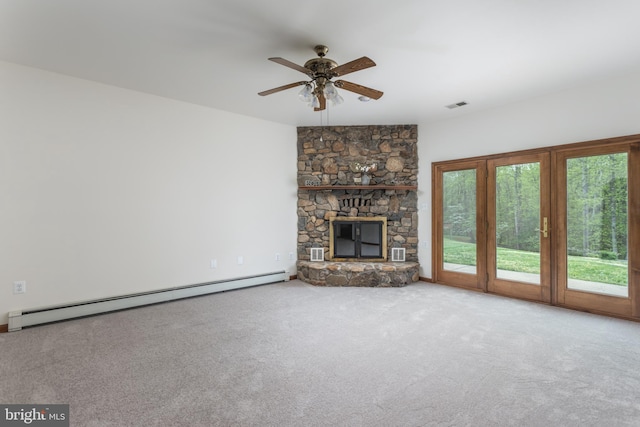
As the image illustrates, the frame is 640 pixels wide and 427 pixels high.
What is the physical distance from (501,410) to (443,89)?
347 cm

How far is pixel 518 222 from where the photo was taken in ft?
14.7

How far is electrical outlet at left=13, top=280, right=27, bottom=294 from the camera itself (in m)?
3.34

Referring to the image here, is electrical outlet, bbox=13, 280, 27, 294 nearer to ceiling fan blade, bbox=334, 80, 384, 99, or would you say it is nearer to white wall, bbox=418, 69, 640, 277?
ceiling fan blade, bbox=334, 80, 384, 99

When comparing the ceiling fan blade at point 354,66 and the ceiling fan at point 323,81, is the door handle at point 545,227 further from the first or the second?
the ceiling fan blade at point 354,66

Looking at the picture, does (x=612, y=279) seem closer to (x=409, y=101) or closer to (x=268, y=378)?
(x=409, y=101)

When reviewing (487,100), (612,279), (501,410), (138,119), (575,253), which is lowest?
(501,410)

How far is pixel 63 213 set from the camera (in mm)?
3609

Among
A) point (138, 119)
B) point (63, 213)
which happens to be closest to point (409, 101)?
point (138, 119)

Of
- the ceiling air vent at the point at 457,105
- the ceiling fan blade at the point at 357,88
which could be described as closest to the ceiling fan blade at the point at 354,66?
the ceiling fan blade at the point at 357,88

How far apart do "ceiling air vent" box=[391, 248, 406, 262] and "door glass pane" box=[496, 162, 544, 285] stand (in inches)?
58.3

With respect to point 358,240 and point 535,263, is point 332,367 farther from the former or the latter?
point 535,263

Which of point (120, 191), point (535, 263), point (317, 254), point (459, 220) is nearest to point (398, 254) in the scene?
point (459, 220)

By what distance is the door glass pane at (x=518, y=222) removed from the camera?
433 centimetres

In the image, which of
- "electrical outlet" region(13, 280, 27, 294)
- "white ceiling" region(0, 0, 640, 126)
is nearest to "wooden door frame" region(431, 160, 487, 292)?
"white ceiling" region(0, 0, 640, 126)
